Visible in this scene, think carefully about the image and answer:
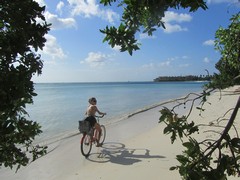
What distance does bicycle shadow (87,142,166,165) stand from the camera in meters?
8.60

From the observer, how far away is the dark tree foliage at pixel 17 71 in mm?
2305

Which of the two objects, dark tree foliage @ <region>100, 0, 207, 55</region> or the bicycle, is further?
the bicycle

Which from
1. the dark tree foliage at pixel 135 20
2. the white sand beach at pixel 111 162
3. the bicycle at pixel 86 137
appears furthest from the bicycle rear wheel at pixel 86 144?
the dark tree foliage at pixel 135 20

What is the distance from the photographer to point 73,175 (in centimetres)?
773

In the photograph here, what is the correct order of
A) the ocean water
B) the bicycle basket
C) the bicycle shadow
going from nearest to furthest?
the bicycle shadow
the bicycle basket
the ocean water

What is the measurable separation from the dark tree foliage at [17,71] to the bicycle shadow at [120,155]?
6109mm

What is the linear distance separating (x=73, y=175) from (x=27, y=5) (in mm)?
6002

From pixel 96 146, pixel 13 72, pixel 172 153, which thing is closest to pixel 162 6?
pixel 13 72

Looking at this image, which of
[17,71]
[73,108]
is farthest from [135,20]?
[73,108]

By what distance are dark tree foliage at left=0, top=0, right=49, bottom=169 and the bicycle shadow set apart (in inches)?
241

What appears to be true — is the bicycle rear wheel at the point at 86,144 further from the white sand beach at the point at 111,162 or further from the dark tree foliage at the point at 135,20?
the dark tree foliage at the point at 135,20

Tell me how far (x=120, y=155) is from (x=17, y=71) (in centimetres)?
722

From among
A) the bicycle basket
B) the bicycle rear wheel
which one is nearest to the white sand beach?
the bicycle rear wheel

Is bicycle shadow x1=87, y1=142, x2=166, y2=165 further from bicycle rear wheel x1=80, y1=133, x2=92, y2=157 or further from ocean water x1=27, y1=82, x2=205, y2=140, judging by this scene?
ocean water x1=27, y1=82, x2=205, y2=140
